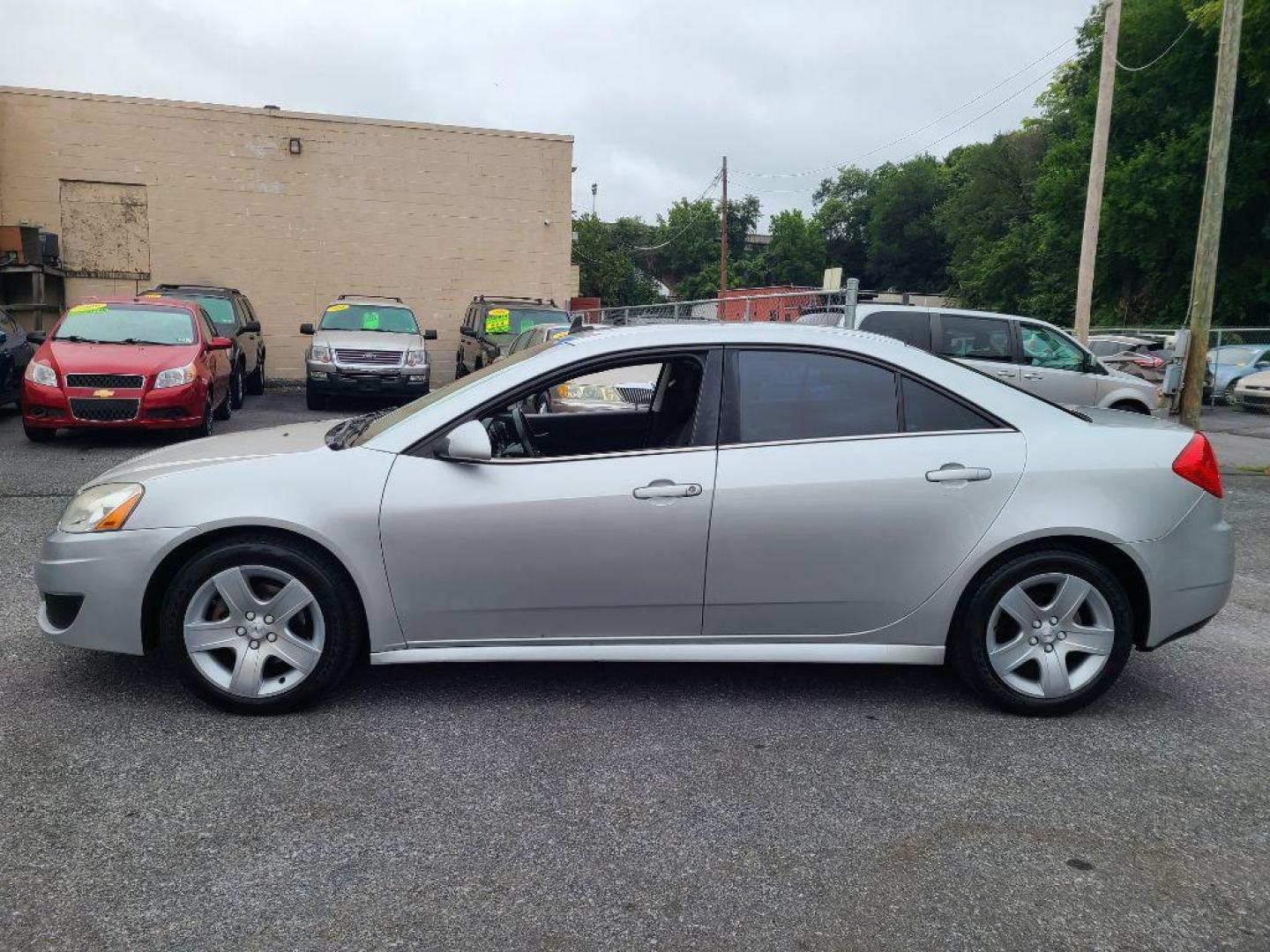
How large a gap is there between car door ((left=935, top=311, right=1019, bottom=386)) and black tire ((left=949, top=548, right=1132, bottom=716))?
26.3ft

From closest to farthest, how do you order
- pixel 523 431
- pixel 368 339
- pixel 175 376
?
pixel 523 431
pixel 175 376
pixel 368 339

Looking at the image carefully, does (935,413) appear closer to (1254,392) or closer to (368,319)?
(368,319)

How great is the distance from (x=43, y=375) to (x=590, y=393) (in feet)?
23.7

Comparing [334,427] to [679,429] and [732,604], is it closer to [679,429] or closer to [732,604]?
[679,429]

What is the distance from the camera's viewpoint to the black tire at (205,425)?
1120 centimetres

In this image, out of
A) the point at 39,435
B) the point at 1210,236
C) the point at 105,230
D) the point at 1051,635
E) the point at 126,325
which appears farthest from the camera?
the point at 105,230

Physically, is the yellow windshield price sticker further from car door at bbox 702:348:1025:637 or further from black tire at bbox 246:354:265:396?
car door at bbox 702:348:1025:637

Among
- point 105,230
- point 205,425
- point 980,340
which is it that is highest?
point 105,230

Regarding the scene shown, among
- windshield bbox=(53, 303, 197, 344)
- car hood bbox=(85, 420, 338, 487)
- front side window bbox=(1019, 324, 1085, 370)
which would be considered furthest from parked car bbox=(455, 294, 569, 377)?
car hood bbox=(85, 420, 338, 487)

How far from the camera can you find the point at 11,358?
41.4ft

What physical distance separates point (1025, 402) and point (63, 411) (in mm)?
9683

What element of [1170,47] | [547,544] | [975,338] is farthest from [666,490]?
[1170,47]

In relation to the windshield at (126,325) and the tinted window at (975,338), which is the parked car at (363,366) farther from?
the tinted window at (975,338)

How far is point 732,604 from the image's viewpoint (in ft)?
13.1
